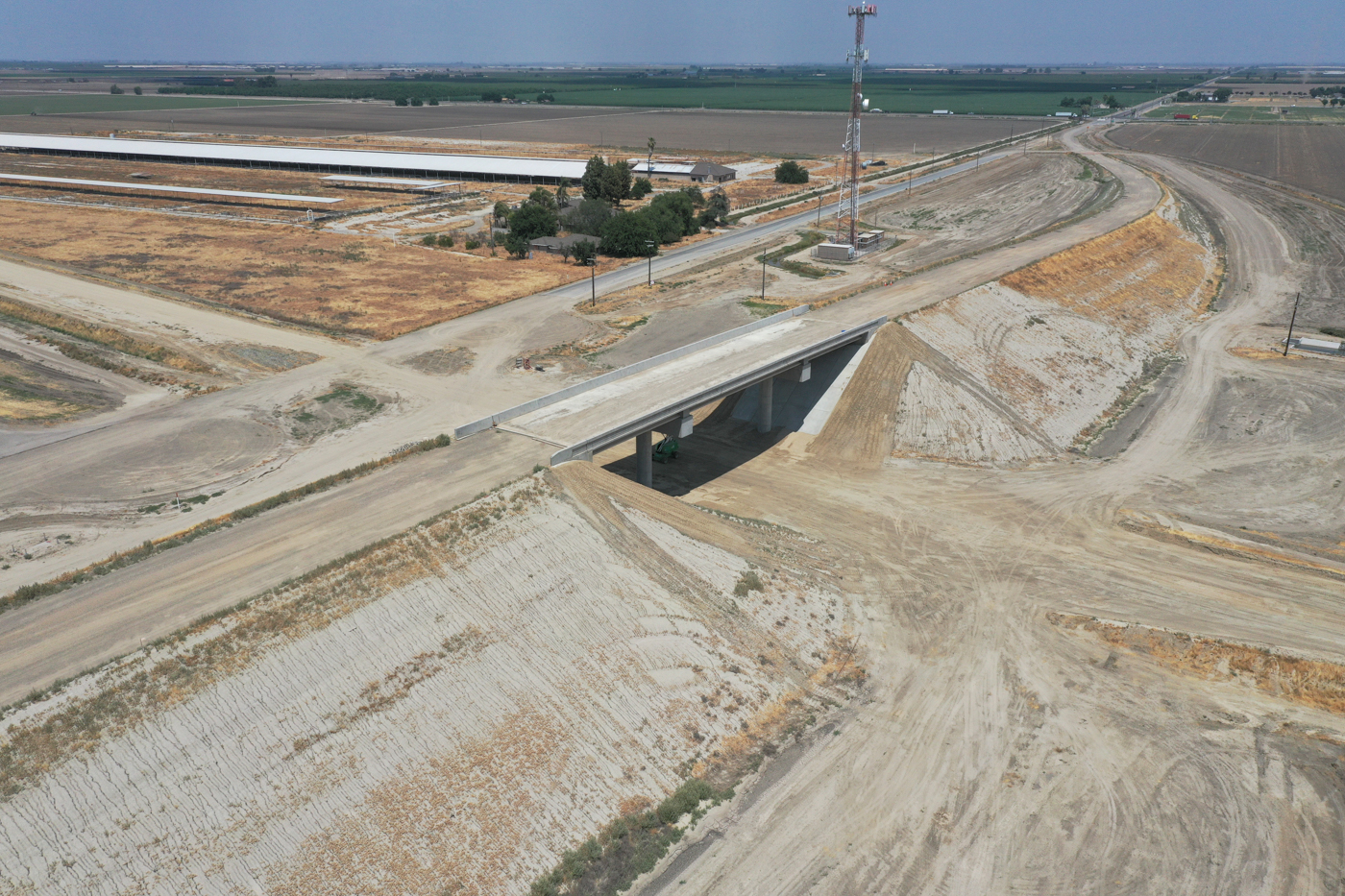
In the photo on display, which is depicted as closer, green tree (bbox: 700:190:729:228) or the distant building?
green tree (bbox: 700:190:729:228)

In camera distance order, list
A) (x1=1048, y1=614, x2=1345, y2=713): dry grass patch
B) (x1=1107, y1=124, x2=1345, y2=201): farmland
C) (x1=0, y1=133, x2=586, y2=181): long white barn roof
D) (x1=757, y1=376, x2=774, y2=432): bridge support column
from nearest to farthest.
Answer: (x1=1048, y1=614, x2=1345, y2=713): dry grass patch < (x1=757, y1=376, x2=774, y2=432): bridge support column < (x1=0, y1=133, x2=586, y2=181): long white barn roof < (x1=1107, y1=124, x2=1345, y2=201): farmland

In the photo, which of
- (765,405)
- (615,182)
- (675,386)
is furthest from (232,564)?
(615,182)

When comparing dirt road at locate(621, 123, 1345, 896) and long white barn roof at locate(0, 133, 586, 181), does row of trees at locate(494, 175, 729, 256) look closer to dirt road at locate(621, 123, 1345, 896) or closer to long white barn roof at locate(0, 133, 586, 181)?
long white barn roof at locate(0, 133, 586, 181)

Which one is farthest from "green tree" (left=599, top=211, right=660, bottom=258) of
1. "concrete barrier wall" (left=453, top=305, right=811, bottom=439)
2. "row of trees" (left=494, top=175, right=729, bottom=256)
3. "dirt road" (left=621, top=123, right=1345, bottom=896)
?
"dirt road" (left=621, top=123, right=1345, bottom=896)

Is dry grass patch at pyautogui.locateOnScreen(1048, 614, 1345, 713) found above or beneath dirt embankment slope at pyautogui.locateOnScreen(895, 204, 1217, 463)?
beneath

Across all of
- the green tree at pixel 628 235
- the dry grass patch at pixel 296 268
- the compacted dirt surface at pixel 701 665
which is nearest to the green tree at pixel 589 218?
the green tree at pixel 628 235
